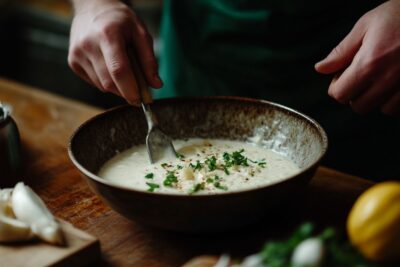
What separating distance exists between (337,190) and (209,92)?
83 cm

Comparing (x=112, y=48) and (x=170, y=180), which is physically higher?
(x=112, y=48)

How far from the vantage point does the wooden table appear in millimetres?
1153

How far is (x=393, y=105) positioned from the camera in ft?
4.24

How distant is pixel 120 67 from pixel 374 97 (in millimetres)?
612

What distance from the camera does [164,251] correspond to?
1.16 meters

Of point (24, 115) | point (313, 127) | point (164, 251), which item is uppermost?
point (313, 127)

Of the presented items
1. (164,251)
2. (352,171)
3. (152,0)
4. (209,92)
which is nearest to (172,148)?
(164,251)

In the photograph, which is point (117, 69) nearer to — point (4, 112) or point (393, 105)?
point (4, 112)

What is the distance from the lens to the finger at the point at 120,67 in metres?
1.38

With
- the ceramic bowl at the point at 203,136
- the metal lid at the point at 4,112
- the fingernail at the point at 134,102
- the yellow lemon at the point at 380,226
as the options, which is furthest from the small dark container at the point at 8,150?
the yellow lemon at the point at 380,226

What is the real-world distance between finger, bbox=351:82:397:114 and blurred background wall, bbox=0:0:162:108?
2279 millimetres

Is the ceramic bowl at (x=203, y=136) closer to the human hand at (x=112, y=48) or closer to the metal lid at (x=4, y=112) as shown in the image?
the human hand at (x=112, y=48)

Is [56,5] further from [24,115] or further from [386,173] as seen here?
[386,173]

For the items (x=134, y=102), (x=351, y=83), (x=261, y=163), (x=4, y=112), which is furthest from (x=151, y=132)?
(x=351, y=83)
